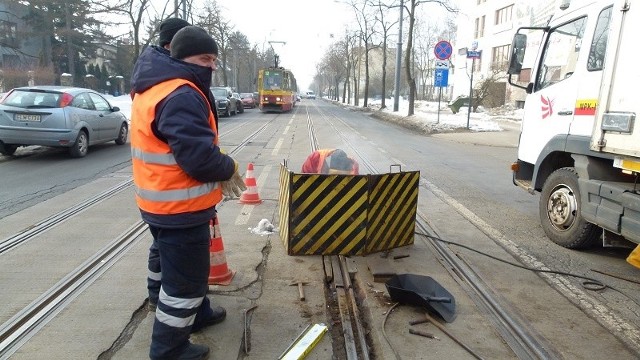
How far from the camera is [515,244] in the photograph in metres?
5.41

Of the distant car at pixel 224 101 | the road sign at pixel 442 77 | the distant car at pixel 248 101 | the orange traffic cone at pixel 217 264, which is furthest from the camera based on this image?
the distant car at pixel 248 101

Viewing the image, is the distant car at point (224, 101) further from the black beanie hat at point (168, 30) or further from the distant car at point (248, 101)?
the black beanie hat at point (168, 30)

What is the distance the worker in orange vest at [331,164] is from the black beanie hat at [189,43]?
2.59 metres

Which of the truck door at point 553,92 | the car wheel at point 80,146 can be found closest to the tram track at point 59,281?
the car wheel at point 80,146

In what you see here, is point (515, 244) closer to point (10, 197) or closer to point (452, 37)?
point (10, 197)

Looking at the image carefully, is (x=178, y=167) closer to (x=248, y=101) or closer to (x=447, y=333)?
(x=447, y=333)

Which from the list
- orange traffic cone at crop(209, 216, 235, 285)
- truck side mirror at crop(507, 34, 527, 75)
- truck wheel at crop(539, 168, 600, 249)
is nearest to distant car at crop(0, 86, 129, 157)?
orange traffic cone at crop(209, 216, 235, 285)

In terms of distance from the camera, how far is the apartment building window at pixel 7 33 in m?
38.6

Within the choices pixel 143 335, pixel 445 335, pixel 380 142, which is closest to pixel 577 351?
pixel 445 335

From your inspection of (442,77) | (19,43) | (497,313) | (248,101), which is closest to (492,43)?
(248,101)

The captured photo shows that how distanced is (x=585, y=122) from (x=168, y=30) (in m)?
4.33

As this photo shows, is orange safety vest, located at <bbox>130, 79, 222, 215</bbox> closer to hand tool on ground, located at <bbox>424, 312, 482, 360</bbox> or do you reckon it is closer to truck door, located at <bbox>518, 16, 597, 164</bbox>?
hand tool on ground, located at <bbox>424, 312, 482, 360</bbox>

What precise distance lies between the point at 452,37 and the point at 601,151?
80440mm

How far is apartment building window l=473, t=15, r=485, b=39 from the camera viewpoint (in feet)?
178
